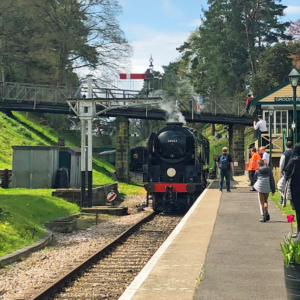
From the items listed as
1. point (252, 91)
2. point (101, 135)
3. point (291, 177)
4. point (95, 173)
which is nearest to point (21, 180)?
point (95, 173)

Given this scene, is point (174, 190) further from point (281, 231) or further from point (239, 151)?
point (239, 151)

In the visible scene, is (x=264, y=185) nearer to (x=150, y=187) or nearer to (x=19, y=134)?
(x=150, y=187)

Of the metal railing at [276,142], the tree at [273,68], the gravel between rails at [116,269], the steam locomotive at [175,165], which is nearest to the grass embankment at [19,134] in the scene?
the steam locomotive at [175,165]

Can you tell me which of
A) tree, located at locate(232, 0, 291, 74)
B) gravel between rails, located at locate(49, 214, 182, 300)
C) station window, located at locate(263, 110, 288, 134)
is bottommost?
gravel between rails, located at locate(49, 214, 182, 300)

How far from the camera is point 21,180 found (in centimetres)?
2433

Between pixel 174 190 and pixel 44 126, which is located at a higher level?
pixel 44 126

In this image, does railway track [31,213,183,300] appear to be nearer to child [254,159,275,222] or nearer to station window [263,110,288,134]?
child [254,159,275,222]

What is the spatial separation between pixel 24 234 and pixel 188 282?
6694 millimetres

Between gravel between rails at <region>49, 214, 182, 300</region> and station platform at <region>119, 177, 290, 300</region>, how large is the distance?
30.0 inches

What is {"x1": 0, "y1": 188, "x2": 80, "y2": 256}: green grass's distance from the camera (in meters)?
11.8

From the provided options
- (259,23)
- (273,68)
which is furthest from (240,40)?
(273,68)

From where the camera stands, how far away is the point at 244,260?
8.27 m

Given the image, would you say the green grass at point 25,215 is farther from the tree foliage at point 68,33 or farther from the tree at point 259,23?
the tree at point 259,23

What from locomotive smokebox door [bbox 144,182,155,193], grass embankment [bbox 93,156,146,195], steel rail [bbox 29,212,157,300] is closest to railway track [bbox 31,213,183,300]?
steel rail [bbox 29,212,157,300]
